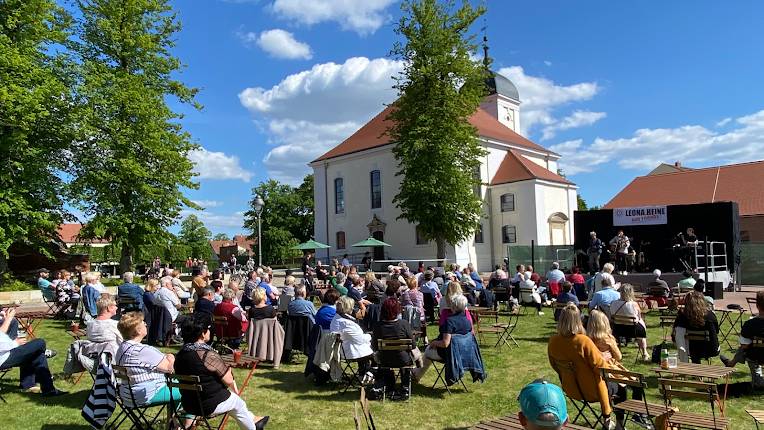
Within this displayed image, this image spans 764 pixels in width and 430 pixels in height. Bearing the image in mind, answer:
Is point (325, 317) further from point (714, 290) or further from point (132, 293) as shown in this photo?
point (714, 290)

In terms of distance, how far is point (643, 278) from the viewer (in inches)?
786

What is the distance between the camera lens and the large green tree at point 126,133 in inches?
921

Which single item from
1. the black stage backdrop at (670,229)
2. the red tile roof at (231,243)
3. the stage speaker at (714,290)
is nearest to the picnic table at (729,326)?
the stage speaker at (714,290)

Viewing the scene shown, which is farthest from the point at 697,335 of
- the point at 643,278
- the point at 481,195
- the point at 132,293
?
the point at 481,195

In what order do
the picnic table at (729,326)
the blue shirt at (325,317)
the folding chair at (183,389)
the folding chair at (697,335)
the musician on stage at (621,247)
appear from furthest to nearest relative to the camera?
the musician on stage at (621,247) < the picnic table at (729,326) < the blue shirt at (325,317) < the folding chair at (697,335) < the folding chair at (183,389)

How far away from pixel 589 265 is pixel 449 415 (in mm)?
17683

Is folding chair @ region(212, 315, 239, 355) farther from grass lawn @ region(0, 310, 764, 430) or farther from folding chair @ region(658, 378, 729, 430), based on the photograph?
folding chair @ region(658, 378, 729, 430)

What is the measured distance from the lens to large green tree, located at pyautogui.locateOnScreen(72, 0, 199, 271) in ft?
76.7

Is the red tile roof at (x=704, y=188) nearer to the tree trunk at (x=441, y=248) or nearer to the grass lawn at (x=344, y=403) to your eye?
the tree trunk at (x=441, y=248)

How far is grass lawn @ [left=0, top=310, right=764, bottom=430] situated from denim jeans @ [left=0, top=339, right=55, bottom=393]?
17 centimetres

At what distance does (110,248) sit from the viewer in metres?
25.6

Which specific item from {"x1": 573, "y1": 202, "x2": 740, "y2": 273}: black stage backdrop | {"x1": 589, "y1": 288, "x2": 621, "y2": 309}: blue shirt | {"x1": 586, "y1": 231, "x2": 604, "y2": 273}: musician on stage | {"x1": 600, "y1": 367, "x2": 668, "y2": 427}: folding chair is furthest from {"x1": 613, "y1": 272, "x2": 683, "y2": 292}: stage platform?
{"x1": 600, "y1": 367, "x2": 668, "y2": 427}: folding chair

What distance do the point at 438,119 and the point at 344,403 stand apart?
27.0 metres

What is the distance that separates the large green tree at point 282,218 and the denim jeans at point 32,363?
5298 centimetres
